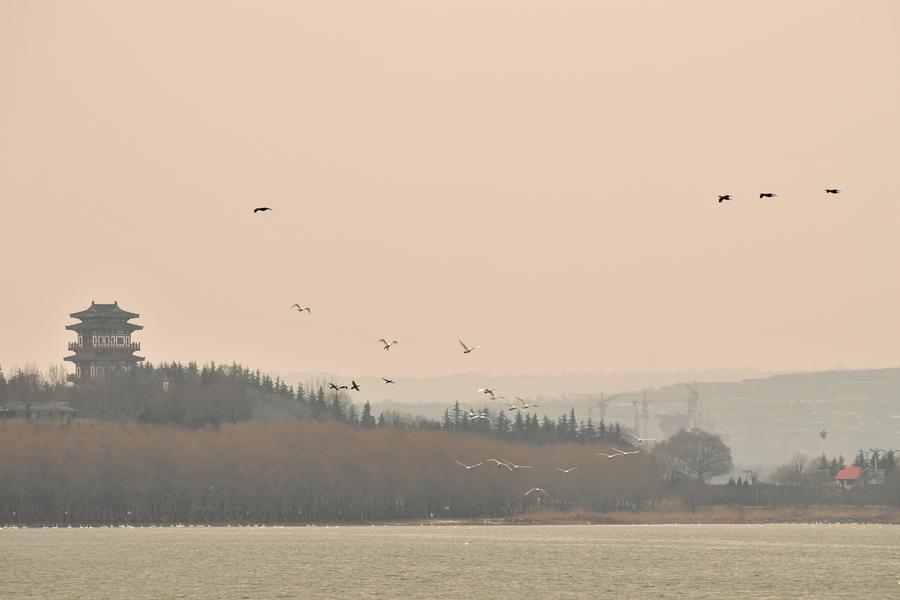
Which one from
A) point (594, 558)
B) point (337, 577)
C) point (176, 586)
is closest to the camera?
point (176, 586)

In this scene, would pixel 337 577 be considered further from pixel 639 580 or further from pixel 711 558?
pixel 711 558

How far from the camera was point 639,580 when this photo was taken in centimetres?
14912

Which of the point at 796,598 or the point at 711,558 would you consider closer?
the point at 796,598

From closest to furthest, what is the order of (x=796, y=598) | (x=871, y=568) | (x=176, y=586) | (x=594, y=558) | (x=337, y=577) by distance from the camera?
(x=796, y=598) < (x=176, y=586) < (x=337, y=577) < (x=871, y=568) < (x=594, y=558)

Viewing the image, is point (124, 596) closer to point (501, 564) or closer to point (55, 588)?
point (55, 588)

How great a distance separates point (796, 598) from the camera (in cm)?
13212

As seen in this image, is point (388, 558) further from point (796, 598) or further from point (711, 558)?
point (796, 598)

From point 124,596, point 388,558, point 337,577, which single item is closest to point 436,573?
point 337,577

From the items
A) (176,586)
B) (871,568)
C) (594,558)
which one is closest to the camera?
(176,586)

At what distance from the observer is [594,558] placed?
18038cm

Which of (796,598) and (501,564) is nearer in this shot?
(796,598)

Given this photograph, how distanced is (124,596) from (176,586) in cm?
1028

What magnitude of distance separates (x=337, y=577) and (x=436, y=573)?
9900mm

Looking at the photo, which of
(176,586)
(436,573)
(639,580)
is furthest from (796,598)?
(176,586)
